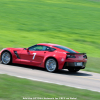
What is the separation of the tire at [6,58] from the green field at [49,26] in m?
5.63

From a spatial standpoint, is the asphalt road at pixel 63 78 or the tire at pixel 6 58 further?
the tire at pixel 6 58

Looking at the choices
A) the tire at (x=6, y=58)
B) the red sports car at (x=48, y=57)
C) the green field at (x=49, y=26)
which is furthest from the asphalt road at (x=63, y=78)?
the green field at (x=49, y=26)

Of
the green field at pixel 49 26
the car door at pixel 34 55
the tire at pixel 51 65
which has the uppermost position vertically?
the green field at pixel 49 26

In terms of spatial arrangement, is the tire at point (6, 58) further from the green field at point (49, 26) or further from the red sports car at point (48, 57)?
the green field at point (49, 26)

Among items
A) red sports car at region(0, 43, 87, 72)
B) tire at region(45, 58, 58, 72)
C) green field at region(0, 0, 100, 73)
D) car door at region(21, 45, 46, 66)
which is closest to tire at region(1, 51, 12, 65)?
red sports car at region(0, 43, 87, 72)

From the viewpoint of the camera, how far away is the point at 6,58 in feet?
39.4

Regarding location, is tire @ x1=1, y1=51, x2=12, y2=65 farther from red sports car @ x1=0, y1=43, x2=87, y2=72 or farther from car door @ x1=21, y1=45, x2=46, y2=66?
car door @ x1=21, y1=45, x2=46, y2=66

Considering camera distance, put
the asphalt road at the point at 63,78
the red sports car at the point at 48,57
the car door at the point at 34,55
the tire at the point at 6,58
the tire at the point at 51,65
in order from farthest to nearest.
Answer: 1. the tire at the point at 6,58
2. the car door at the point at 34,55
3. the tire at the point at 51,65
4. the red sports car at the point at 48,57
5. the asphalt road at the point at 63,78

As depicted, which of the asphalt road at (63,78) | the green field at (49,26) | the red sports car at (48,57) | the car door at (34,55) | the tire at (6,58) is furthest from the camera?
the green field at (49,26)

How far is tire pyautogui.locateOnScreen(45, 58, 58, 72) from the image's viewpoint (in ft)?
34.7

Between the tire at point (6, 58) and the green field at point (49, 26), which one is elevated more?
the green field at point (49, 26)

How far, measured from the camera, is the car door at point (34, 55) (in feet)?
36.7

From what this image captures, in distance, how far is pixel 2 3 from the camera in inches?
1407

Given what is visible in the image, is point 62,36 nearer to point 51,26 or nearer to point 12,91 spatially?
point 51,26
